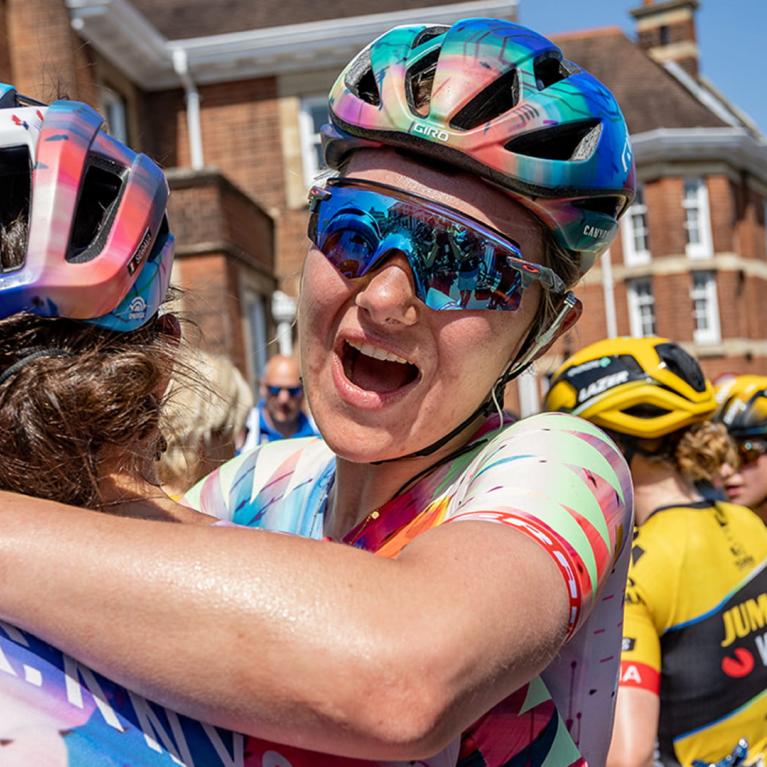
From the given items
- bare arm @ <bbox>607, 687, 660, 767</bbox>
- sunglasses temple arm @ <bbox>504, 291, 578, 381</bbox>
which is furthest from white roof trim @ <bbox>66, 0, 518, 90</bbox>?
sunglasses temple arm @ <bbox>504, 291, 578, 381</bbox>

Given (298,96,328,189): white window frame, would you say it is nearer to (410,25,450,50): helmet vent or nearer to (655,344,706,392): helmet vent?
(655,344,706,392): helmet vent

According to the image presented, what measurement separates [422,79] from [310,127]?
19.5 meters

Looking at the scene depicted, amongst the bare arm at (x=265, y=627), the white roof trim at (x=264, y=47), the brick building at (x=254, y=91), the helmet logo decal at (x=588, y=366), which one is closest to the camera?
the bare arm at (x=265, y=627)

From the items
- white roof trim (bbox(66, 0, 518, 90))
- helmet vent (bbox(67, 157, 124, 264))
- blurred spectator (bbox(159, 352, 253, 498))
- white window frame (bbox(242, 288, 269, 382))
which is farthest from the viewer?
white roof trim (bbox(66, 0, 518, 90))

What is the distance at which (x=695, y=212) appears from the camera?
33656mm

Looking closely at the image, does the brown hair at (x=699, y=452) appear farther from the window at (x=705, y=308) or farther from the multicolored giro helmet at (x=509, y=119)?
the window at (x=705, y=308)

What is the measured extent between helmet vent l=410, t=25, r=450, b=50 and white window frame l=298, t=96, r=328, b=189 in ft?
61.7

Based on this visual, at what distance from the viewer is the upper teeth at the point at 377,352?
1.85 meters

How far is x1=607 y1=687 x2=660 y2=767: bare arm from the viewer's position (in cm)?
308

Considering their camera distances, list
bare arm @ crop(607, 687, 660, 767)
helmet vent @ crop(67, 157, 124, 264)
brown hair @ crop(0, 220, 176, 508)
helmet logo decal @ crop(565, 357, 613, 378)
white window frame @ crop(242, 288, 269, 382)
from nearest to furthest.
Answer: brown hair @ crop(0, 220, 176, 508), helmet vent @ crop(67, 157, 124, 264), bare arm @ crop(607, 687, 660, 767), helmet logo decal @ crop(565, 357, 613, 378), white window frame @ crop(242, 288, 269, 382)

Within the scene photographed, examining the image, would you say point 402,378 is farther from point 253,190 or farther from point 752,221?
point 752,221

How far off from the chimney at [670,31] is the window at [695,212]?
10.5 meters

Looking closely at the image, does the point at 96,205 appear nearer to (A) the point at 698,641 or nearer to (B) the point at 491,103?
(B) the point at 491,103

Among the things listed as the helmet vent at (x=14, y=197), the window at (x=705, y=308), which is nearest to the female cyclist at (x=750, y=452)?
the helmet vent at (x=14, y=197)
